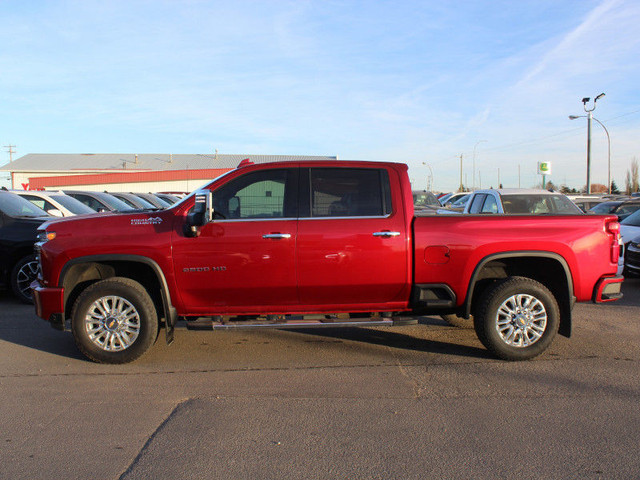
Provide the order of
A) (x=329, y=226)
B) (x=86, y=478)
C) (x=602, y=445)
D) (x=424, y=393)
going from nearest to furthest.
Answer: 1. (x=86, y=478)
2. (x=602, y=445)
3. (x=424, y=393)
4. (x=329, y=226)

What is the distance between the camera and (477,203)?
1151cm

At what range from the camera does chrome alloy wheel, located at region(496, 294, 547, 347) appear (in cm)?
519

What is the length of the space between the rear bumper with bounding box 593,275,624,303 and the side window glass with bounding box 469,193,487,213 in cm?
590

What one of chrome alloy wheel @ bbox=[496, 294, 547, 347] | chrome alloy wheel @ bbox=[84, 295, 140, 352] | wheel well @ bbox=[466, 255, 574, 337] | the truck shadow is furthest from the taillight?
chrome alloy wheel @ bbox=[84, 295, 140, 352]

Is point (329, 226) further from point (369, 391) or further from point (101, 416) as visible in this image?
point (101, 416)

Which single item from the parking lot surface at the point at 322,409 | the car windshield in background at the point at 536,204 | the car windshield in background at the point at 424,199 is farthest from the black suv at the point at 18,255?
the car windshield in background at the point at 424,199

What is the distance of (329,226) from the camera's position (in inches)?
201

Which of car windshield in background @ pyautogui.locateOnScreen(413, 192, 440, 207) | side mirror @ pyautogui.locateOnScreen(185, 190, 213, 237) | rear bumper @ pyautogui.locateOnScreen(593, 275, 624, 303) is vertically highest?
car windshield in background @ pyautogui.locateOnScreen(413, 192, 440, 207)

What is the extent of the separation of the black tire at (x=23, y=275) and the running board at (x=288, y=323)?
4214 millimetres

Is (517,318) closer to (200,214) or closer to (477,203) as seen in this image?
(200,214)

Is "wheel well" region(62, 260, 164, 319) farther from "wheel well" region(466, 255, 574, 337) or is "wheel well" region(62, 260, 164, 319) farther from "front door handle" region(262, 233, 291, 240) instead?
"wheel well" region(466, 255, 574, 337)

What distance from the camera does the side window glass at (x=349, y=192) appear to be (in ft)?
17.2

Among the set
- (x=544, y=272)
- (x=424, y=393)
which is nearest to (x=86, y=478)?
(x=424, y=393)

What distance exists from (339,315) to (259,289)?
0.89m
